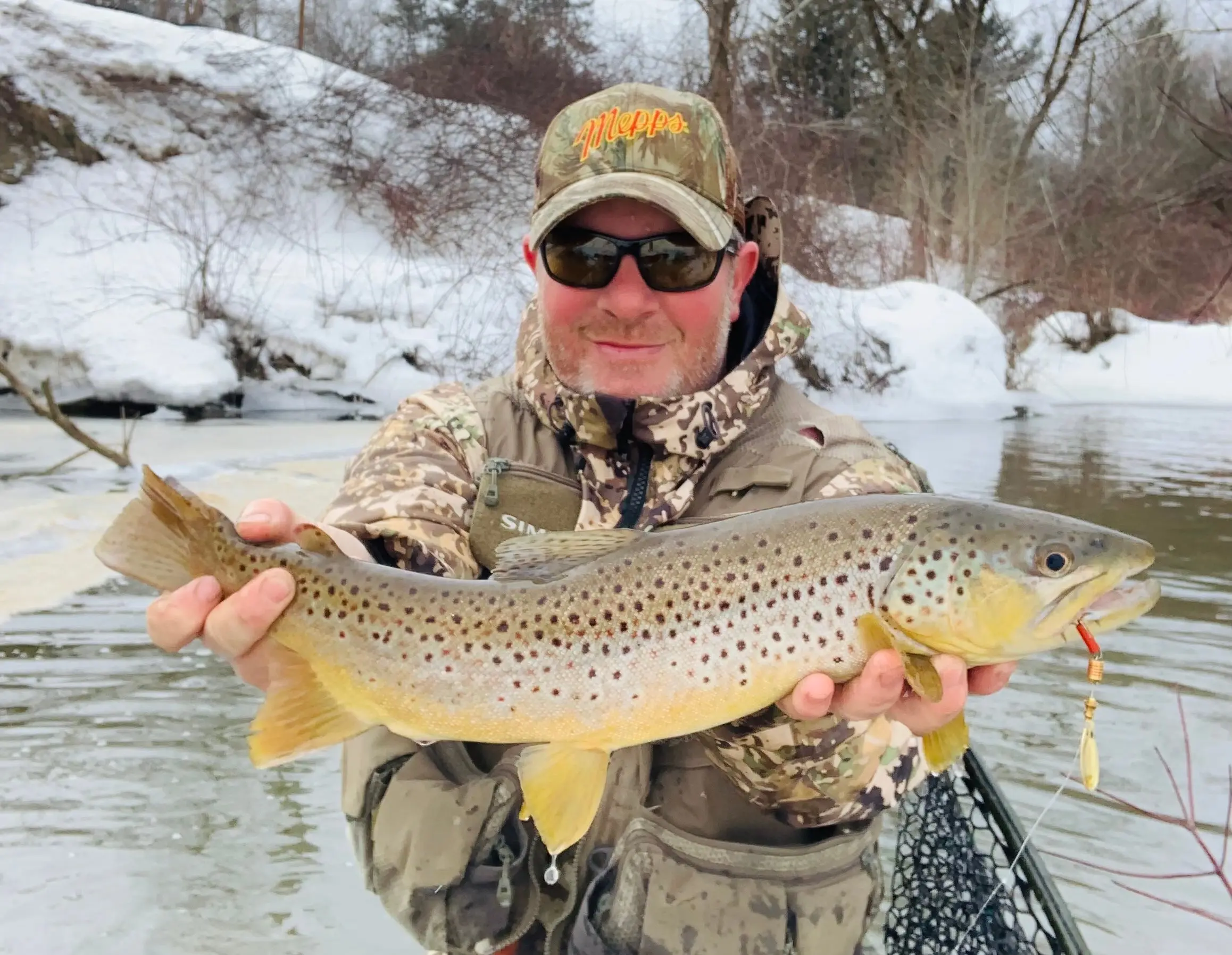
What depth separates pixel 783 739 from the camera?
215 centimetres

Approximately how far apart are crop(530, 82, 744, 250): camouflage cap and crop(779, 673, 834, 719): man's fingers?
3.61 ft

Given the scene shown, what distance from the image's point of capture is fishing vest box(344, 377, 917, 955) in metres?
2.27

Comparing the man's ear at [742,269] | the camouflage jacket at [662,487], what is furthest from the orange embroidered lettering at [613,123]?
the camouflage jacket at [662,487]

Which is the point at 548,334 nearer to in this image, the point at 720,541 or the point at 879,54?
the point at 720,541

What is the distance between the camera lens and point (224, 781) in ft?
11.6

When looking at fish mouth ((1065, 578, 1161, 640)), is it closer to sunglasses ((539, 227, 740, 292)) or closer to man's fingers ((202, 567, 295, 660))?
sunglasses ((539, 227, 740, 292))

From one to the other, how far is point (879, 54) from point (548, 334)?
24093 millimetres

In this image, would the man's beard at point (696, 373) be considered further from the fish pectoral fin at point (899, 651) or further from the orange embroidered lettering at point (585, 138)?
the fish pectoral fin at point (899, 651)

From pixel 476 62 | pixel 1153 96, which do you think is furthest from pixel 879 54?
pixel 476 62

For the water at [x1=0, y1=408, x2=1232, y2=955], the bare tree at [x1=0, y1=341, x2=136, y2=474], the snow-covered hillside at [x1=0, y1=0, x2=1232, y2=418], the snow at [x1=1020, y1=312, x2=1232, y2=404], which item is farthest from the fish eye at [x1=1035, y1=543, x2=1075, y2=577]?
the snow at [x1=1020, y1=312, x2=1232, y2=404]

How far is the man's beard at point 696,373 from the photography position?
101 inches

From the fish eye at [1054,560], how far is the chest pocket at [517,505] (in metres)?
1.06

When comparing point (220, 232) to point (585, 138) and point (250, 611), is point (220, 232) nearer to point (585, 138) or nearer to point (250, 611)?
point (585, 138)

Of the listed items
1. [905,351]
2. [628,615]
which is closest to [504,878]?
[628,615]
